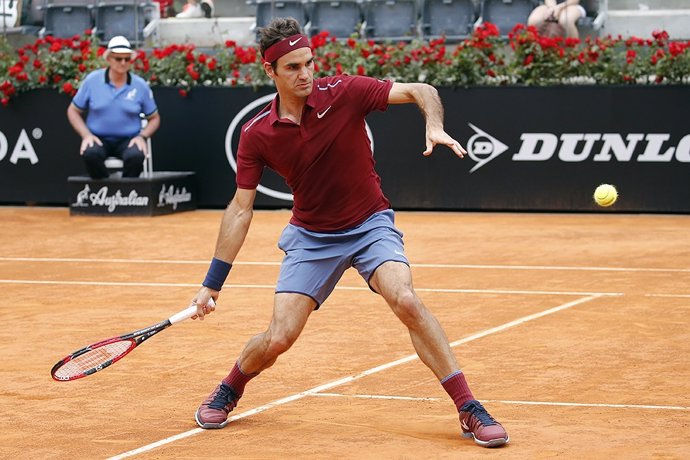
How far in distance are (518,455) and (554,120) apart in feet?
32.7

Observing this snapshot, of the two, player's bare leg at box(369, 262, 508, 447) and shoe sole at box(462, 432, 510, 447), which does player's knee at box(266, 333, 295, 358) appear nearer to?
player's bare leg at box(369, 262, 508, 447)

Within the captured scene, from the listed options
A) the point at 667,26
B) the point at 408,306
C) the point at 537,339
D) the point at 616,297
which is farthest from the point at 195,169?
the point at 408,306

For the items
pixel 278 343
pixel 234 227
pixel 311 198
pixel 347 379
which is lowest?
pixel 347 379

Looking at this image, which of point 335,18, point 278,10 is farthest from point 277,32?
point 335,18

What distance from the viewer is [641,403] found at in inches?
243

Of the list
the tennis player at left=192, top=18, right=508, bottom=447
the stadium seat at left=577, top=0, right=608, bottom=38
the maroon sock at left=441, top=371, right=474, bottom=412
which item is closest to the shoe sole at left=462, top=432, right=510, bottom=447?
the maroon sock at left=441, top=371, right=474, bottom=412

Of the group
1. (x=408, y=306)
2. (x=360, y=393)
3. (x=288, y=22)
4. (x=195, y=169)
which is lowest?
(x=195, y=169)

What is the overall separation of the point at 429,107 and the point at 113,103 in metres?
10.1

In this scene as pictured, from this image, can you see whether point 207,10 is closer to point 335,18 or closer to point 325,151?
point 335,18

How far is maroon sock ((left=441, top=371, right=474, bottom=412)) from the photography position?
550cm

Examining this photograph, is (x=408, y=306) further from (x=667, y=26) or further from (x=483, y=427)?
(x=667, y=26)

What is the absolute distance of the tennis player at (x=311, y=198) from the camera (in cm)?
565

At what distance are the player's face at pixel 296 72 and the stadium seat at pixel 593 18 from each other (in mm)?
11033

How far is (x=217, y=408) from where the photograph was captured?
5.88 metres
